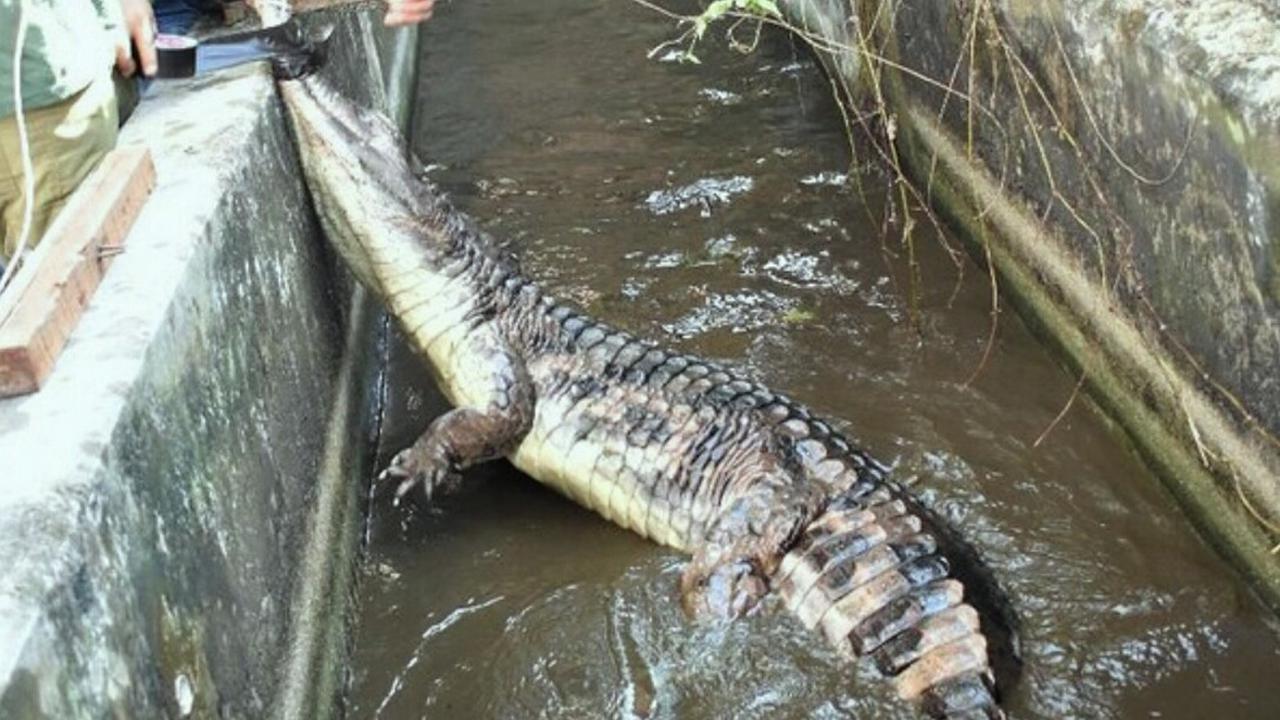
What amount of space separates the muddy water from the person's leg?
1.36m

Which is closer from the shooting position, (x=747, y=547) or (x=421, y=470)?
(x=747, y=547)

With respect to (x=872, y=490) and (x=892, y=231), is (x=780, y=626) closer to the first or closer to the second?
(x=872, y=490)

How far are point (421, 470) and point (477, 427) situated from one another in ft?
0.72

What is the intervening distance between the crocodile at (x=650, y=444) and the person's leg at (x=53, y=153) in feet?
2.79

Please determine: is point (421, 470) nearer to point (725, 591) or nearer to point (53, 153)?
point (725, 591)

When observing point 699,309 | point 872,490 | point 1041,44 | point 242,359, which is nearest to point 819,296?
point 699,309

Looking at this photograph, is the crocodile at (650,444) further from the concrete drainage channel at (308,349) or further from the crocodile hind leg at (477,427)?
the concrete drainage channel at (308,349)

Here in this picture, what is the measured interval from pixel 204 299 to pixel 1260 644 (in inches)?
107

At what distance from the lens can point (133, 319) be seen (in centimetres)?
258

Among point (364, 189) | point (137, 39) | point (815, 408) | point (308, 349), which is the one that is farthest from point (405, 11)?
point (815, 408)

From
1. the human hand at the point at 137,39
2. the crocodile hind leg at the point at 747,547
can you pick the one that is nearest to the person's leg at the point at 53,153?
the human hand at the point at 137,39

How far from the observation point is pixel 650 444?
4.07 meters

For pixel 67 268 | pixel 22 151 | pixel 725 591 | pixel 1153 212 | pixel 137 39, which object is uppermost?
pixel 137 39

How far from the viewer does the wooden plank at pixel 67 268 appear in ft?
7.78
